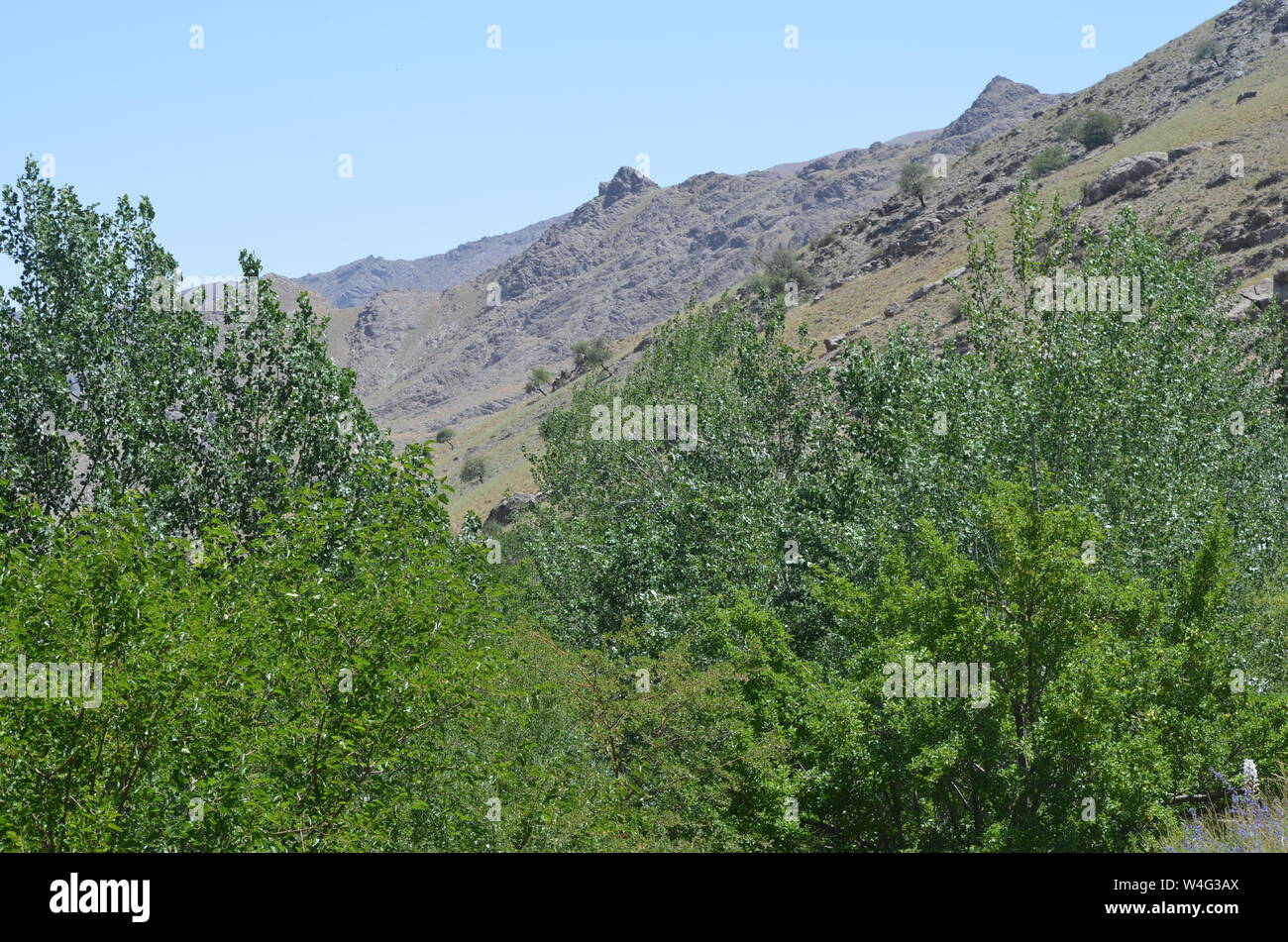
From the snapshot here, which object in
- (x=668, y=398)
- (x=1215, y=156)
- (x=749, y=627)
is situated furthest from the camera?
(x=1215, y=156)

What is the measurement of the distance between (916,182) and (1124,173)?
32.3 meters

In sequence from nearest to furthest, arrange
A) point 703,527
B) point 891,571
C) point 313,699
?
point 313,699, point 891,571, point 703,527

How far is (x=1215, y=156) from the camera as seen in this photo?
7256 centimetres

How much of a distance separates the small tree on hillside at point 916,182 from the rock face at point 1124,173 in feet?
92.1

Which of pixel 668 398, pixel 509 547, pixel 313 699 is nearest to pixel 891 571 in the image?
pixel 313 699

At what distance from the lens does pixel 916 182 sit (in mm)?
107125

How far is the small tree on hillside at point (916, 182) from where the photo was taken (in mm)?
106688

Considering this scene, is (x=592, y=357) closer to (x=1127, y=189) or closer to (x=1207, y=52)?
(x=1127, y=189)

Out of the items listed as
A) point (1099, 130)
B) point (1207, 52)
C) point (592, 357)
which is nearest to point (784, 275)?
point (592, 357)

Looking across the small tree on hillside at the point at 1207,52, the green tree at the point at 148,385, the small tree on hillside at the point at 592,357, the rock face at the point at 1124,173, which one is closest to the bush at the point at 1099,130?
the small tree on hillside at the point at 1207,52

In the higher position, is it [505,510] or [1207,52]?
[1207,52]
